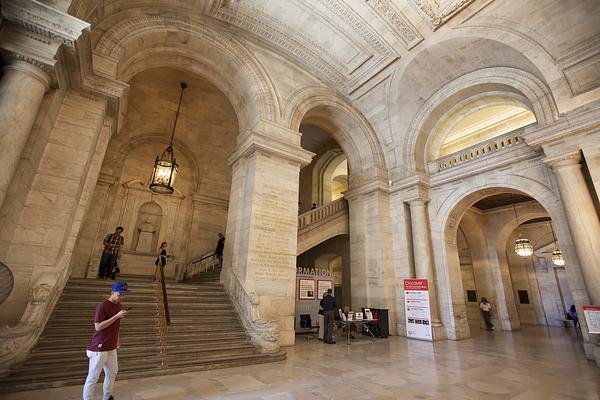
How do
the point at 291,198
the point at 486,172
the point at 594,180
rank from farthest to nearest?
1. the point at 486,172
2. the point at 291,198
3. the point at 594,180

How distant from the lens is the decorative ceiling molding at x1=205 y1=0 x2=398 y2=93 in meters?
7.83

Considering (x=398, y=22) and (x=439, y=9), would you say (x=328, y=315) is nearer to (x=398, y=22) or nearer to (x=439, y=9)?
(x=398, y=22)

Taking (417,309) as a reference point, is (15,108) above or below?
above

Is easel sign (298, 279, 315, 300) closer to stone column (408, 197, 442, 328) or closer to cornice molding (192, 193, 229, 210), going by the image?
stone column (408, 197, 442, 328)

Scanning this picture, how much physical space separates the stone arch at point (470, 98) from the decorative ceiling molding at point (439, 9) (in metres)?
2.21

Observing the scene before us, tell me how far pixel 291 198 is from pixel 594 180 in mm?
6717

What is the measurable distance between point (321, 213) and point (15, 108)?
28.5 ft

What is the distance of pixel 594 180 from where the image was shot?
19.4ft

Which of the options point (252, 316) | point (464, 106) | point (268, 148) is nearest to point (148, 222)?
point (268, 148)

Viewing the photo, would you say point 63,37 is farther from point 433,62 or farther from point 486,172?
point 486,172

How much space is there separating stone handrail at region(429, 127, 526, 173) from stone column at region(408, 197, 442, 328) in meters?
1.44

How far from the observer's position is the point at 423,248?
9289mm

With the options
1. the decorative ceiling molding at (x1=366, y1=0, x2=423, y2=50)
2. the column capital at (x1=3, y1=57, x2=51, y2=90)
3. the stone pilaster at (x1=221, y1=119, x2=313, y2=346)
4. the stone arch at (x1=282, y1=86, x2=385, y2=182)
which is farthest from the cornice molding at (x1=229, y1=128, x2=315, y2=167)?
the column capital at (x1=3, y1=57, x2=51, y2=90)

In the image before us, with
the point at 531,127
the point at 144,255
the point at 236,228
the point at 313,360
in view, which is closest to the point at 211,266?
the point at 144,255
